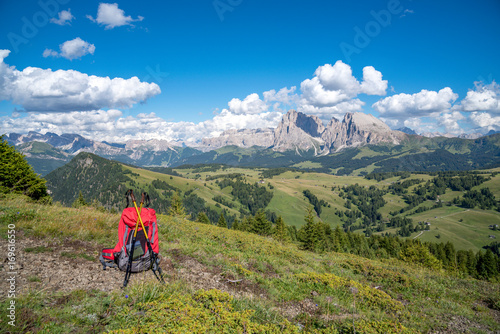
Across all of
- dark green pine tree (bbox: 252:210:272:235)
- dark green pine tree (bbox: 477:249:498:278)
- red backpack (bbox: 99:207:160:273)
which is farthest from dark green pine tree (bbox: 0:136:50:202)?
dark green pine tree (bbox: 477:249:498:278)

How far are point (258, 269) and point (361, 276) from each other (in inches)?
292

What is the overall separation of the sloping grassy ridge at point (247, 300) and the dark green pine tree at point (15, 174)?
14.5 m

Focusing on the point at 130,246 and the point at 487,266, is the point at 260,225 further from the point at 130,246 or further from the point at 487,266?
the point at 487,266

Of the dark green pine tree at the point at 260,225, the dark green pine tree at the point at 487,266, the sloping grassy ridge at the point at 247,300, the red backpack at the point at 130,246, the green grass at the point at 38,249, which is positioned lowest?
the dark green pine tree at the point at 487,266

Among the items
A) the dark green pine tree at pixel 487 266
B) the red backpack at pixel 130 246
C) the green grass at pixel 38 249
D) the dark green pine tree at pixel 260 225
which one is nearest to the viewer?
the red backpack at pixel 130 246

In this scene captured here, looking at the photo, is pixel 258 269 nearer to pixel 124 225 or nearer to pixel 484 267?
pixel 124 225

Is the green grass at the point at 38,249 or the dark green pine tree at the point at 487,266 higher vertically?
the green grass at the point at 38,249

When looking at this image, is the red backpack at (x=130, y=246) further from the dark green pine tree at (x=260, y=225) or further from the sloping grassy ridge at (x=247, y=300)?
the dark green pine tree at (x=260, y=225)

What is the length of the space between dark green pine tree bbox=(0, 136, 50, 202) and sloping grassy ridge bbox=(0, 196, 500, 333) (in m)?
14.5

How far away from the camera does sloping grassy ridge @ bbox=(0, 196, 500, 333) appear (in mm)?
5535

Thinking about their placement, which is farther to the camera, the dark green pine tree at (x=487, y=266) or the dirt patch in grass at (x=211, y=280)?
Answer: the dark green pine tree at (x=487, y=266)

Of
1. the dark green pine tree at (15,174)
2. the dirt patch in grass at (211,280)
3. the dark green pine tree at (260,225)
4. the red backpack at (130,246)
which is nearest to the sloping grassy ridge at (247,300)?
the dirt patch in grass at (211,280)

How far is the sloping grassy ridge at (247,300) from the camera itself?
5535mm

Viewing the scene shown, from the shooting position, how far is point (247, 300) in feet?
26.0
